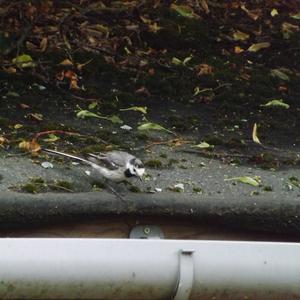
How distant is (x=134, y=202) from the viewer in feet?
9.89

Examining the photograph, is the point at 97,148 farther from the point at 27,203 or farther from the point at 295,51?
the point at 295,51

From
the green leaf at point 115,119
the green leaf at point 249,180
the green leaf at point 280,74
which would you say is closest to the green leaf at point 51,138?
the green leaf at point 115,119

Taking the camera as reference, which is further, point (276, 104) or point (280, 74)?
point (280, 74)

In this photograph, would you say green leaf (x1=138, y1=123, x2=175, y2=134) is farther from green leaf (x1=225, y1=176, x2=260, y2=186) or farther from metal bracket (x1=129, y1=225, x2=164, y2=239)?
metal bracket (x1=129, y1=225, x2=164, y2=239)

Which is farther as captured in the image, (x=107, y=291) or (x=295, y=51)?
(x=295, y=51)

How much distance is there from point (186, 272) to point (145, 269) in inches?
5.4

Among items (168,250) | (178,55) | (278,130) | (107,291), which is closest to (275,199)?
(168,250)

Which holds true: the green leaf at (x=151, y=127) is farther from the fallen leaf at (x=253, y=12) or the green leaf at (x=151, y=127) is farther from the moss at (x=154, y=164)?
the fallen leaf at (x=253, y=12)

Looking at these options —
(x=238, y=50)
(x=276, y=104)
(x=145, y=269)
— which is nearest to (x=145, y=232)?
(x=145, y=269)

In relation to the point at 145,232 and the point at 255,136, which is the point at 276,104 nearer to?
the point at 255,136

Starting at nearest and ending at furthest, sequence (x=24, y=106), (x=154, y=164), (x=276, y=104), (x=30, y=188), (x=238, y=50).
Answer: (x=30, y=188) < (x=154, y=164) < (x=24, y=106) < (x=276, y=104) < (x=238, y=50)

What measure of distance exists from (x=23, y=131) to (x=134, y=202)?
83 centimetres

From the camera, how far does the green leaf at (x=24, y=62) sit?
4336 mm

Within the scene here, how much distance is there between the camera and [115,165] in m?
3.32
